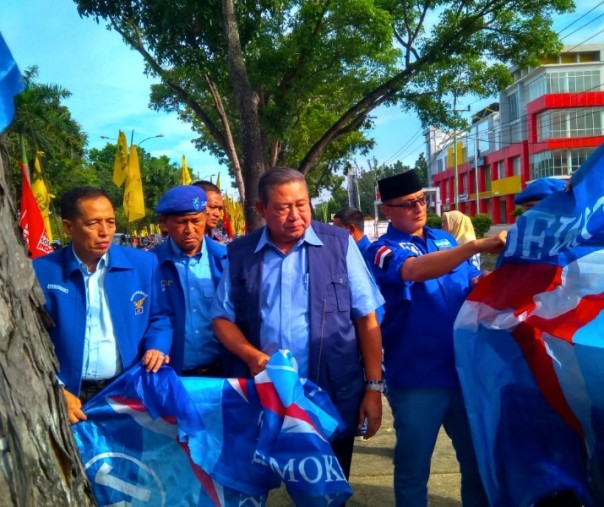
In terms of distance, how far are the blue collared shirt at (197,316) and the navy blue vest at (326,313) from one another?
0.45 m

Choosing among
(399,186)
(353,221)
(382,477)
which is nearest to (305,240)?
(399,186)

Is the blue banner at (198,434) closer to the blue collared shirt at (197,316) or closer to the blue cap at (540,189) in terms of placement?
the blue collared shirt at (197,316)

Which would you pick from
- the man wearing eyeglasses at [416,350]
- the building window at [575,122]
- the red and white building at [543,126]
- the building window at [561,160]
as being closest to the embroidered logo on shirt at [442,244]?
the man wearing eyeglasses at [416,350]

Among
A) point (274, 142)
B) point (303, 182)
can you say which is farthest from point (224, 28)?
point (303, 182)

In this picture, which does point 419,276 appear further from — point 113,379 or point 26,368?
point 26,368

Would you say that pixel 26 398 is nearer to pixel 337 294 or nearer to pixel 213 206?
pixel 337 294

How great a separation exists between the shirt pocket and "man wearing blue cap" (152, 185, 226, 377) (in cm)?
80

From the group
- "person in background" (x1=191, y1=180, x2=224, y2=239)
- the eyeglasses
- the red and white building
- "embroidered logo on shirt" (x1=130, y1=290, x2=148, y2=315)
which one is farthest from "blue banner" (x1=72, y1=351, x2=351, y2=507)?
the red and white building

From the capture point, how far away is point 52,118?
1282 inches

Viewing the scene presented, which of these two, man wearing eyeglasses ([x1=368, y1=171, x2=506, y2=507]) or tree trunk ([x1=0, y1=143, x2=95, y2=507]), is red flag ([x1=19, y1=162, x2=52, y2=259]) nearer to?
man wearing eyeglasses ([x1=368, y1=171, x2=506, y2=507])

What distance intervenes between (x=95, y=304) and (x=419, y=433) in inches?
60.3

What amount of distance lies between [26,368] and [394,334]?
1678 millimetres

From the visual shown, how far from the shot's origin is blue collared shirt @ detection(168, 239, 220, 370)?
10.6ft

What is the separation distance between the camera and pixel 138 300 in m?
2.95
